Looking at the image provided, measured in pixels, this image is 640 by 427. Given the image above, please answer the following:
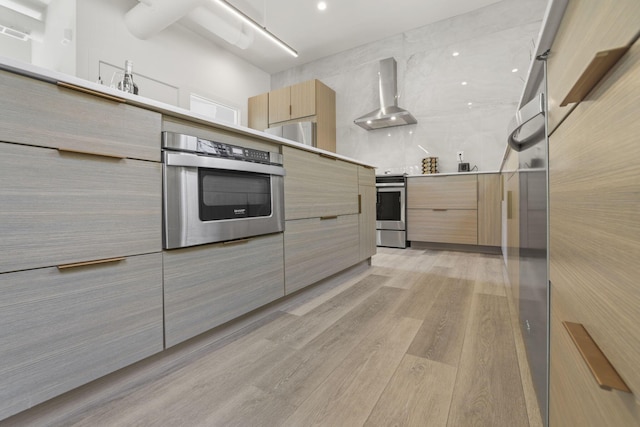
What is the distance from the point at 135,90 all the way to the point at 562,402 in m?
2.13

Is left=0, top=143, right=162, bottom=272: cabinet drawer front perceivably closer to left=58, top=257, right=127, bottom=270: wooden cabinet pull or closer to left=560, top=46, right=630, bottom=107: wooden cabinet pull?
left=58, top=257, right=127, bottom=270: wooden cabinet pull

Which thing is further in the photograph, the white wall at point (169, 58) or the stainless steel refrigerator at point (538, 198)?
the white wall at point (169, 58)

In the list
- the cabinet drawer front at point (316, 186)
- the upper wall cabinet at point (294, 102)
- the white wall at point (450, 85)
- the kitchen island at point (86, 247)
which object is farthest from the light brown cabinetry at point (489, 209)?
the kitchen island at point (86, 247)

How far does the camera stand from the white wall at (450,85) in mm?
3453

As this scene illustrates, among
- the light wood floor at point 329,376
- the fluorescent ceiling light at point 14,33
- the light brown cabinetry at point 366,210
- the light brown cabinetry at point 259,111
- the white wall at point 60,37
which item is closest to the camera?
the light wood floor at point 329,376

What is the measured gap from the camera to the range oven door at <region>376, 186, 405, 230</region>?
3654mm

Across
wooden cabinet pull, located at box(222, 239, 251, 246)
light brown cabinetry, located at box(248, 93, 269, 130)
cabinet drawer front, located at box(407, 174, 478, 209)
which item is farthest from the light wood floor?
light brown cabinetry, located at box(248, 93, 269, 130)

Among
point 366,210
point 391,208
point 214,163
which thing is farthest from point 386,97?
point 214,163

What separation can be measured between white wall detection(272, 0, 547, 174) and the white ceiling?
0.16 meters

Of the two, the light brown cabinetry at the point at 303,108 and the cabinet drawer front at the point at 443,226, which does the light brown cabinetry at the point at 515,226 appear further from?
the light brown cabinetry at the point at 303,108

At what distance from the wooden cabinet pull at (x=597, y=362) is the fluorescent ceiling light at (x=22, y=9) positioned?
5217mm

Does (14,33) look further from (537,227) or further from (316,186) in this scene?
(537,227)

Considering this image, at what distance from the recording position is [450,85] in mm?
3812

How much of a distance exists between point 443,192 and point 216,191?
2979mm
